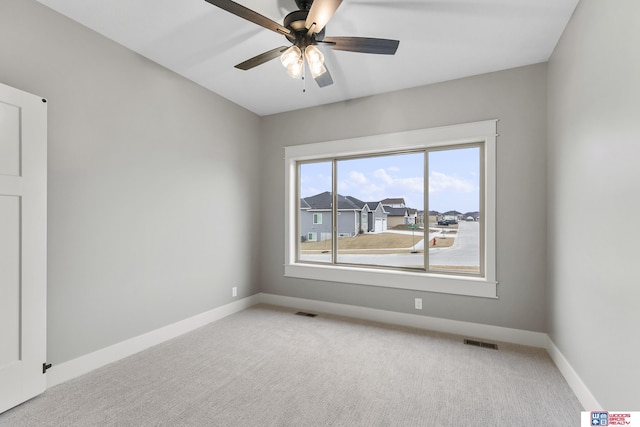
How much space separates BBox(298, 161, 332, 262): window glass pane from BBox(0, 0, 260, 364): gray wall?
1052 mm

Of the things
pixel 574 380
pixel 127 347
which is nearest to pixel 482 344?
pixel 574 380

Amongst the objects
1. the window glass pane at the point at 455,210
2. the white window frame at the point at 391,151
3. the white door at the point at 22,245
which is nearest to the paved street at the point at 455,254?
the window glass pane at the point at 455,210

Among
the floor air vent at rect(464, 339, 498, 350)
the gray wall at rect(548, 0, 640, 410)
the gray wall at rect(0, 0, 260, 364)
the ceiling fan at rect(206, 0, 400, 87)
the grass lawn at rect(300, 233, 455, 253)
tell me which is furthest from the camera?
the grass lawn at rect(300, 233, 455, 253)

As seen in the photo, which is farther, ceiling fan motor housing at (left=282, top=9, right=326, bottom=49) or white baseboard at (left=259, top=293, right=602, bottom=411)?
white baseboard at (left=259, top=293, right=602, bottom=411)

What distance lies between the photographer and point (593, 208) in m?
1.79

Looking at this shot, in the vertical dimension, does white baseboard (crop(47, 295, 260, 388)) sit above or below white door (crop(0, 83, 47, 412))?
below

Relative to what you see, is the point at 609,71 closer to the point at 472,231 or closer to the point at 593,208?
the point at 593,208

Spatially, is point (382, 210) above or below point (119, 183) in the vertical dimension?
below

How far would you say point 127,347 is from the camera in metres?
2.57

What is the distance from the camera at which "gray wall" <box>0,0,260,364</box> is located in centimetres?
212

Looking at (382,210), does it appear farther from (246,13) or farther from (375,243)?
(246,13)

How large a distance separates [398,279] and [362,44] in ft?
8.16

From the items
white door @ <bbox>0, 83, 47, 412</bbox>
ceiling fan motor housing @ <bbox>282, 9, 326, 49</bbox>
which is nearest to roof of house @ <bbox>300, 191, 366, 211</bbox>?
ceiling fan motor housing @ <bbox>282, 9, 326, 49</bbox>

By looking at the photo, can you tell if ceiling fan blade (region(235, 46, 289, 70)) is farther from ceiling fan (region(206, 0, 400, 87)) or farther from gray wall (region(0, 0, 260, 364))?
gray wall (region(0, 0, 260, 364))
